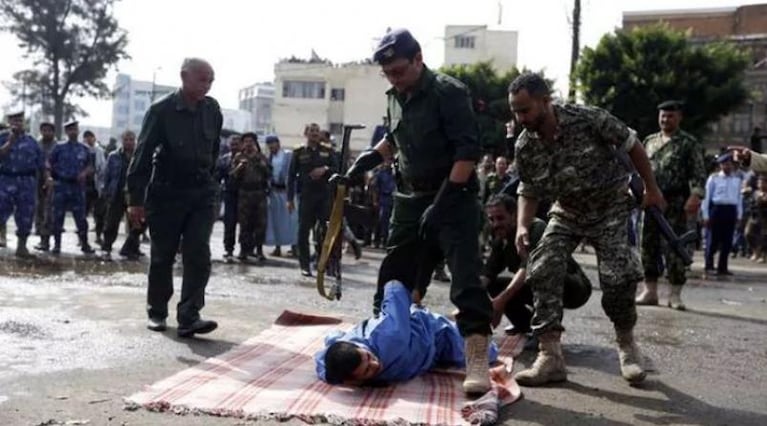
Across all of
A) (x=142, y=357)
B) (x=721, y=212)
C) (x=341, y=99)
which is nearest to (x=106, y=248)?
(x=142, y=357)

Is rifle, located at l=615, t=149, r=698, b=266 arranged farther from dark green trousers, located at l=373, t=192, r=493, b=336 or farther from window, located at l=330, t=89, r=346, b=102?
window, located at l=330, t=89, r=346, b=102

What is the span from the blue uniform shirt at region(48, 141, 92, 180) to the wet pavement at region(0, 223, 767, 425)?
1.85 meters

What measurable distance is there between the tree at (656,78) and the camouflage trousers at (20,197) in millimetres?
20326

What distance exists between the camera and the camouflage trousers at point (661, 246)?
329 inches

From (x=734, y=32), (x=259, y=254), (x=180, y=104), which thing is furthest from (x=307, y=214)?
(x=734, y=32)

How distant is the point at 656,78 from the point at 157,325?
2505 centimetres

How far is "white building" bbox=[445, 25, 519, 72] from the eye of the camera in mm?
77750

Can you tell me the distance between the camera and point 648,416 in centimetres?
424

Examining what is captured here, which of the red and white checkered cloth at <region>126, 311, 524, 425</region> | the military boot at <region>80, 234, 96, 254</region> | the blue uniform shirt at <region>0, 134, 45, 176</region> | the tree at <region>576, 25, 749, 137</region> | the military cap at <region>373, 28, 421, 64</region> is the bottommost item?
the red and white checkered cloth at <region>126, 311, 524, 425</region>

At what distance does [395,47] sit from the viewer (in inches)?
179

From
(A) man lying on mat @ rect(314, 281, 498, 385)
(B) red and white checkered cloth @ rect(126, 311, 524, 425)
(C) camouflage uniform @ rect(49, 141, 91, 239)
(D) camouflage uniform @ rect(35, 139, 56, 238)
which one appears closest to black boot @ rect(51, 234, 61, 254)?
(C) camouflage uniform @ rect(49, 141, 91, 239)

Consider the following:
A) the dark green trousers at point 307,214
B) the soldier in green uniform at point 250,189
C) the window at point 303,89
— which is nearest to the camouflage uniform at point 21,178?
the soldier in green uniform at point 250,189

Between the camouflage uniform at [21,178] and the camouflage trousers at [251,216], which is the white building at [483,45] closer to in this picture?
the camouflage trousers at [251,216]

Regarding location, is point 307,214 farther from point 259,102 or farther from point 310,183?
point 259,102
